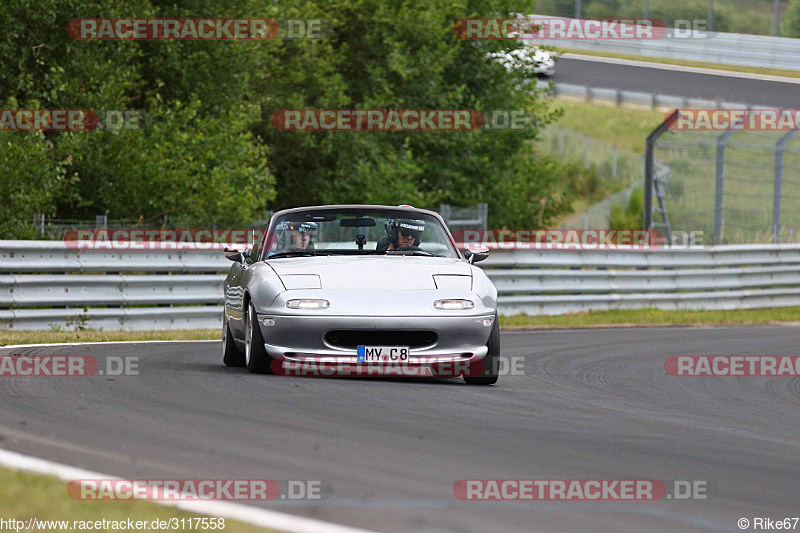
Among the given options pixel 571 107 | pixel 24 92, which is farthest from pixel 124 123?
pixel 571 107

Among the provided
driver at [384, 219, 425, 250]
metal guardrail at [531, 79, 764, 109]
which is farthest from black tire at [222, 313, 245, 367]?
metal guardrail at [531, 79, 764, 109]

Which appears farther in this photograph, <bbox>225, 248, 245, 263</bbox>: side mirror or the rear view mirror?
<bbox>225, 248, 245, 263</bbox>: side mirror

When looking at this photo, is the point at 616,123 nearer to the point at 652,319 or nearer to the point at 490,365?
the point at 652,319

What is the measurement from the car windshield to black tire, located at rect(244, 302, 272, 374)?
855mm

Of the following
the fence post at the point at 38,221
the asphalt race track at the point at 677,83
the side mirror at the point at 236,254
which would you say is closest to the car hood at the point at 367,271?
the side mirror at the point at 236,254

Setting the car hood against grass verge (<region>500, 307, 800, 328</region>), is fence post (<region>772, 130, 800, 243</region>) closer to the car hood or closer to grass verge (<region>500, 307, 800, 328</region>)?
grass verge (<region>500, 307, 800, 328</region>)

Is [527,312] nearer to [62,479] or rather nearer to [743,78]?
[62,479]

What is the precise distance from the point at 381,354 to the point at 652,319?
1139 centimetres

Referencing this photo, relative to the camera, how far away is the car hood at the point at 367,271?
9.24 meters

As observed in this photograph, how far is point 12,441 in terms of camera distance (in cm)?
624

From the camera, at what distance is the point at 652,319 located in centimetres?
1967

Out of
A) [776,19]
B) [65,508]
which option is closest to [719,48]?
[776,19]

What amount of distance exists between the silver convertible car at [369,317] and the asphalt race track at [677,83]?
32495 mm

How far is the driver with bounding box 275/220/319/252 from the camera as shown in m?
10.3
